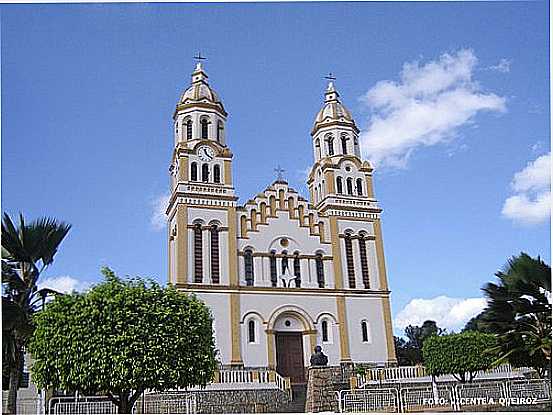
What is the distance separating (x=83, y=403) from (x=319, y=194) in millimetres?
10950

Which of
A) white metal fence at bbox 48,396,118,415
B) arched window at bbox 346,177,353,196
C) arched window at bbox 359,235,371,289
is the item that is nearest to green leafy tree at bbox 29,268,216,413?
white metal fence at bbox 48,396,118,415

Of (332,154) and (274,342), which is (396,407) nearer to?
(274,342)

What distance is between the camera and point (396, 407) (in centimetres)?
1139

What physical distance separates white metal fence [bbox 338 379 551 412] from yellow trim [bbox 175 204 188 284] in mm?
7066

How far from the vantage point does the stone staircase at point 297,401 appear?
14.8m

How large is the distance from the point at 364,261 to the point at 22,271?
457 inches

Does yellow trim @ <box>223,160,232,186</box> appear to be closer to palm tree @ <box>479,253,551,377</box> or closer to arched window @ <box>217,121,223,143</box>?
arched window @ <box>217,121,223,143</box>

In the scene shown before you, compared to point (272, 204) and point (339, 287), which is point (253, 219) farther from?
point (339, 287)

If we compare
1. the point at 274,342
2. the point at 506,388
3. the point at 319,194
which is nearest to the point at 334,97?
the point at 319,194

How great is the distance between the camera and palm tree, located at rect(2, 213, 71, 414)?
981cm

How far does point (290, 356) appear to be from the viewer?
59.2 ft

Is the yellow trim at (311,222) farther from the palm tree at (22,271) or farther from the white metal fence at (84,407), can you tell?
the palm tree at (22,271)

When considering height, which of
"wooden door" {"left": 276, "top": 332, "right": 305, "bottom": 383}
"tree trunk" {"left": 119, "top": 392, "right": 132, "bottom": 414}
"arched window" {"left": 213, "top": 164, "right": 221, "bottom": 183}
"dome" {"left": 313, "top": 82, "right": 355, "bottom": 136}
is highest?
"dome" {"left": 313, "top": 82, "right": 355, "bottom": 136}

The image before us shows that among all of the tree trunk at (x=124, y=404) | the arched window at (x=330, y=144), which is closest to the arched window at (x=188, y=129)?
the arched window at (x=330, y=144)
